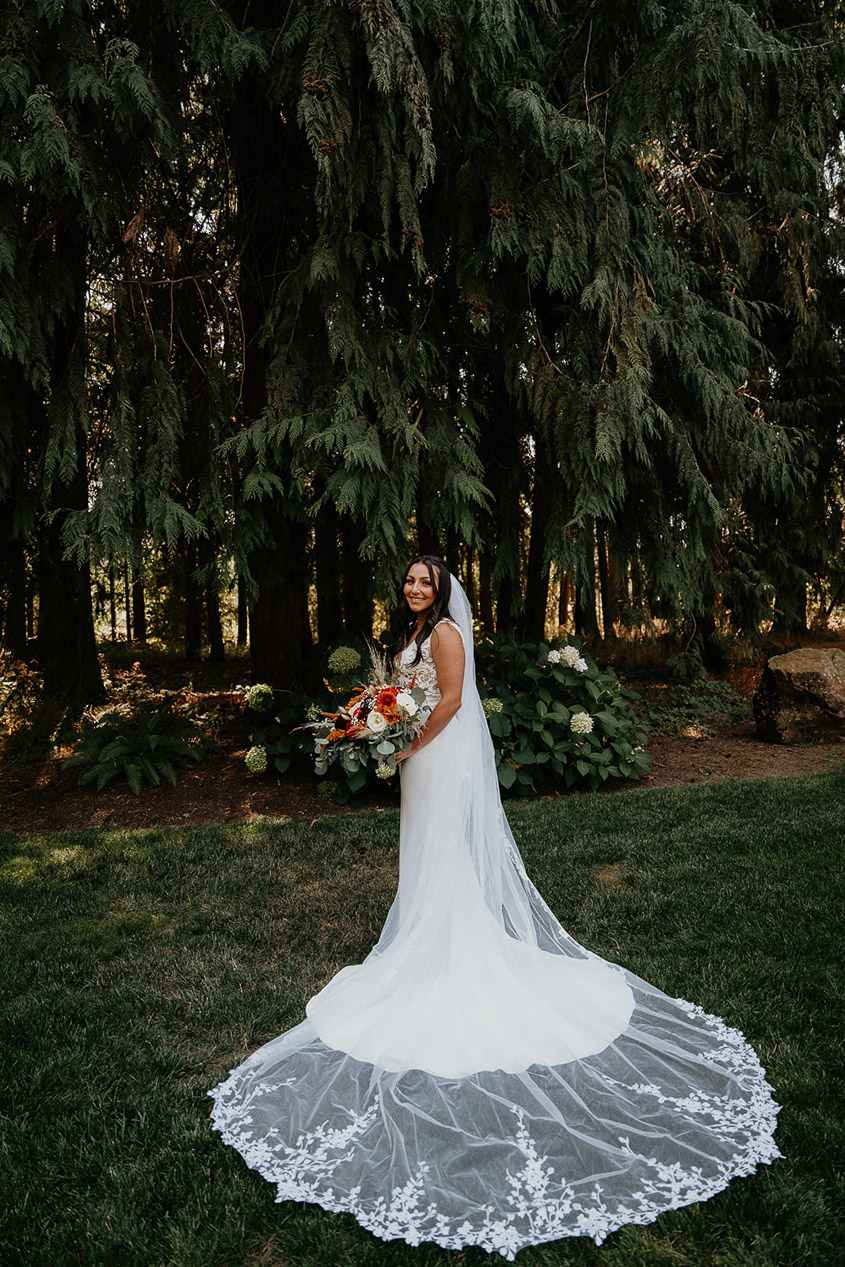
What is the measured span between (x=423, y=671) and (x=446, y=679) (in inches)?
8.7

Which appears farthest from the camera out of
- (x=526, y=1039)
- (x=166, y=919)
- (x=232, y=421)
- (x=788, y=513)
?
(x=788, y=513)

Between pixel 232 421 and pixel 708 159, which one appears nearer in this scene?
pixel 232 421

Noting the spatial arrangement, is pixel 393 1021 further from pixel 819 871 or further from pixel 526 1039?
pixel 819 871

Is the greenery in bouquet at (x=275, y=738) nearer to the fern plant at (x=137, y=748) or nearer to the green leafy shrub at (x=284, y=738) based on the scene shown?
the green leafy shrub at (x=284, y=738)

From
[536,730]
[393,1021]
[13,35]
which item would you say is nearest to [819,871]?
[536,730]

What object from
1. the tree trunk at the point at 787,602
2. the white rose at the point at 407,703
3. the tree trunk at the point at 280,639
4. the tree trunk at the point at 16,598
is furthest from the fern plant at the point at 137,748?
the tree trunk at the point at 787,602

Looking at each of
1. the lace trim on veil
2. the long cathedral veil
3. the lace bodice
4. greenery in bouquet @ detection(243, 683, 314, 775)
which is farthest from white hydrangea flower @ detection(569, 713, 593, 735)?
the lace trim on veil

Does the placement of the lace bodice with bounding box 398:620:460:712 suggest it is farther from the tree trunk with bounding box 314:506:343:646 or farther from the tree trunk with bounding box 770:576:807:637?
the tree trunk with bounding box 770:576:807:637

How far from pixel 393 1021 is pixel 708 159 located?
10.4 metres

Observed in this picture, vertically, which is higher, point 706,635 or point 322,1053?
point 706,635

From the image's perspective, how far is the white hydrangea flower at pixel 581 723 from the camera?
724 centimetres

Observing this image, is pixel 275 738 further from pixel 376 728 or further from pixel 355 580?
pixel 376 728

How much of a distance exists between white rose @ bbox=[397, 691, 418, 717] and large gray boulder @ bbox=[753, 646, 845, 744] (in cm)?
674

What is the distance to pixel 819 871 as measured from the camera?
5.21 meters
